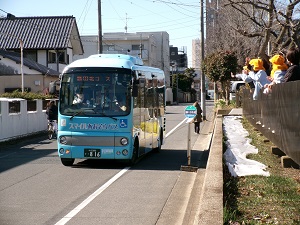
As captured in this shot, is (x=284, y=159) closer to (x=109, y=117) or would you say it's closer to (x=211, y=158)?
(x=211, y=158)

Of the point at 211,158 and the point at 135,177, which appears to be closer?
the point at 211,158

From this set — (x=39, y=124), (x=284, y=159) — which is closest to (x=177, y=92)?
(x=39, y=124)

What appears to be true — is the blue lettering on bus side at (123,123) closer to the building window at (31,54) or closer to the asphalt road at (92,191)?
the asphalt road at (92,191)

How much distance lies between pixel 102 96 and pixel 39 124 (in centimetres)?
1515

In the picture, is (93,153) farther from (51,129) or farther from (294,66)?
(51,129)

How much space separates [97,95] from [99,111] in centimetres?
46

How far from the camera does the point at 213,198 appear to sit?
303 inches

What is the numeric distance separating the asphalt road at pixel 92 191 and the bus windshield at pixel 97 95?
5.46 feet

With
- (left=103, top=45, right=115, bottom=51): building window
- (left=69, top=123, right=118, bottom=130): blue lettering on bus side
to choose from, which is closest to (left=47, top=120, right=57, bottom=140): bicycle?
(left=69, top=123, right=118, bottom=130): blue lettering on bus side

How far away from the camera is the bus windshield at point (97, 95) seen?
14.8 m

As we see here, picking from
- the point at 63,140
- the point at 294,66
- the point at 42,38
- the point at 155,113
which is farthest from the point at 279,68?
the point at 42,38

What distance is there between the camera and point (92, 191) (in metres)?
11.2

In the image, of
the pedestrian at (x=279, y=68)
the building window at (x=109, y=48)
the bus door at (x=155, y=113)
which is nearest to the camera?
the pedestrian at (x=279, y=68)

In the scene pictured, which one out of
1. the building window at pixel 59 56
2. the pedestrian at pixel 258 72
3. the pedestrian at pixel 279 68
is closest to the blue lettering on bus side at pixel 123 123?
the pedestrian at pixel 258 72
